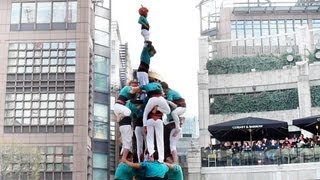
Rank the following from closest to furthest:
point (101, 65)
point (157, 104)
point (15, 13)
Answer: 1. point (157, 104)
2. point (15, 13)
3. point (101, 65)

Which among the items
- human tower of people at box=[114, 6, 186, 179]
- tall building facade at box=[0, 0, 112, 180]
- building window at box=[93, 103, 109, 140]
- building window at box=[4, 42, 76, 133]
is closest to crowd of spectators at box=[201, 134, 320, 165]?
tall building facade at box=[0, 0, 112, 180]

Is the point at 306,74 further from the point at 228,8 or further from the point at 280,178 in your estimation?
the point at 228,8

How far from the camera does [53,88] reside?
3762 centimetres

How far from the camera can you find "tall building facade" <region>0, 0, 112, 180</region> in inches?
1438

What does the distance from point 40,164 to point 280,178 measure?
16.6 metres

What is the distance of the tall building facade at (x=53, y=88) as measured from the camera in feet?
120

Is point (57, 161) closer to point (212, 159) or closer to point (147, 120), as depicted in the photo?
point (212, 159)

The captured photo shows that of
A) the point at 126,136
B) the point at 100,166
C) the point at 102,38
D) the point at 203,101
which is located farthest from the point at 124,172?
the point at 102,38

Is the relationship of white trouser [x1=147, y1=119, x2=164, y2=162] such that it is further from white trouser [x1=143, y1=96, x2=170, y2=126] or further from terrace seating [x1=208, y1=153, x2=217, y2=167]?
terrace seating [x1=208, y1=153, x2=217, y2=167]

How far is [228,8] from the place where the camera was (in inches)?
1937

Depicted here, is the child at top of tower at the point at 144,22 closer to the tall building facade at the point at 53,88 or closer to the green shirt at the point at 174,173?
the green shirt at the point at 174,173

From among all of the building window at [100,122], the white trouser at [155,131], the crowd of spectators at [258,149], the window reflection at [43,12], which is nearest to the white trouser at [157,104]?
the white trouser at [155,131]

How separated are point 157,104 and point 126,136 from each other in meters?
0.82

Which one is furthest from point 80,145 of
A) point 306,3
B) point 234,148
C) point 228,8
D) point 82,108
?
point 306,3
